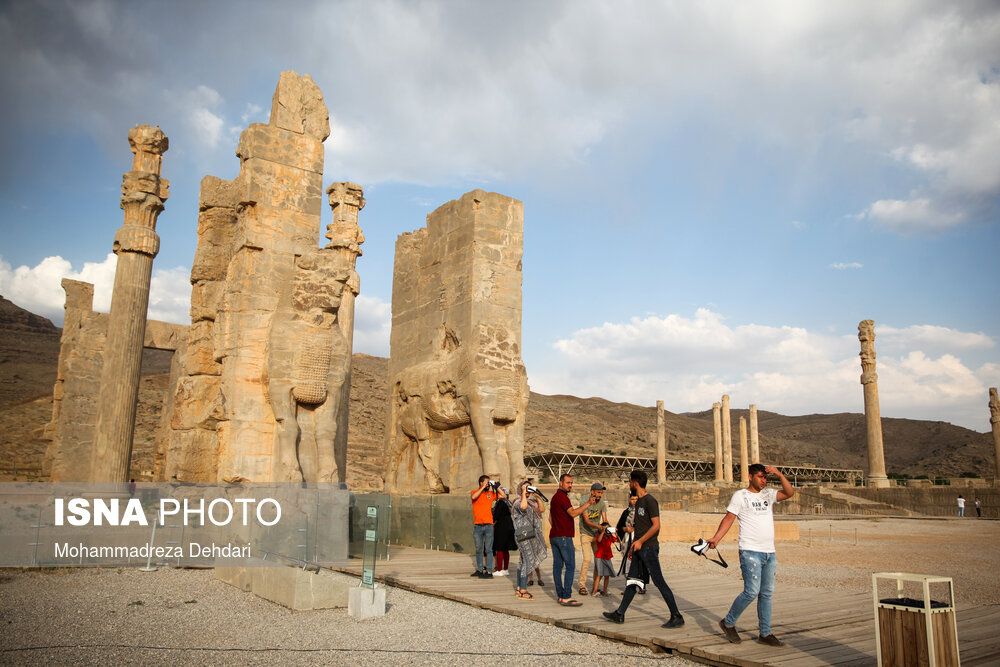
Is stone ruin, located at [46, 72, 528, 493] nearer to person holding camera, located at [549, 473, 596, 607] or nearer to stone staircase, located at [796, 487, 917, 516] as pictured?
person holding camera, located at [549, 473, 596, 607]

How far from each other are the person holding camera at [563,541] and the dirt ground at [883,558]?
3.01m

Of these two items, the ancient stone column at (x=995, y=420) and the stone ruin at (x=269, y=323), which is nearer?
the stone ruin at (x=269, y=323)

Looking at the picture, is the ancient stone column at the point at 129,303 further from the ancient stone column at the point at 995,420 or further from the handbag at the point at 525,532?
the ancient stone column at the point at 995,420

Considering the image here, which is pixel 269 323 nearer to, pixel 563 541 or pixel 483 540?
pixel 483 540

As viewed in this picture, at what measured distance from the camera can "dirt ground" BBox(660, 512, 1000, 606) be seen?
28.1 feet

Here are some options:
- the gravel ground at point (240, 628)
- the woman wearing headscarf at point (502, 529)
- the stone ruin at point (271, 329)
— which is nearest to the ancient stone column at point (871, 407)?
the gravel ground at point (240, 628)

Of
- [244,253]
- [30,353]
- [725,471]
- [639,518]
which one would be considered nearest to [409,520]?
[244,253]

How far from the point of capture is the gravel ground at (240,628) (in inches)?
186

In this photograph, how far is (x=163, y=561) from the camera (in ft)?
27.4

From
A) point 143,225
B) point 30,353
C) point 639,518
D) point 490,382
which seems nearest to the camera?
point 639,518

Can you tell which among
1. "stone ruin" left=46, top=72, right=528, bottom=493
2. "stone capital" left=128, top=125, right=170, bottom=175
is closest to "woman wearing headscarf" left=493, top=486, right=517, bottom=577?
"stone ruin" left=46, top=72, right=528, bottom=493

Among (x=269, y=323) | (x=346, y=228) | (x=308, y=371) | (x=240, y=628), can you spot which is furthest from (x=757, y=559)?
(x=346, y=228)

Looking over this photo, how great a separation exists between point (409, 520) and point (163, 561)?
13.5 ft

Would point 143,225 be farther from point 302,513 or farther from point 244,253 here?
point 302,513
